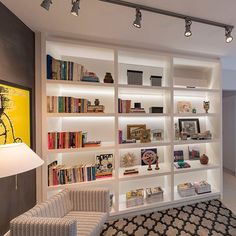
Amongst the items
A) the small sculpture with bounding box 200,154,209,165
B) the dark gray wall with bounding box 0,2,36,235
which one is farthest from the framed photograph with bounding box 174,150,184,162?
the dark gray wall with bounding box 0,2,36,235

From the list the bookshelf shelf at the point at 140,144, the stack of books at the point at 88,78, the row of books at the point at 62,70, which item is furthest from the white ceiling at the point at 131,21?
the bookshelf shelf at the point at 140,144

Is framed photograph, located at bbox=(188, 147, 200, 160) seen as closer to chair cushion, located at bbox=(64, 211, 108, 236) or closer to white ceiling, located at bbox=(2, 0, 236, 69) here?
white ceiling, located at bbox=(2, 0, 236, 69)

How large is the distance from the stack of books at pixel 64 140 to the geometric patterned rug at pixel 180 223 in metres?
1.14

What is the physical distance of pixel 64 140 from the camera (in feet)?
6.76

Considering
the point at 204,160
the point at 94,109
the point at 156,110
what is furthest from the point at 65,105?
the point at 204,160

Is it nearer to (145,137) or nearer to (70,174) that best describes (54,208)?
(70,174)

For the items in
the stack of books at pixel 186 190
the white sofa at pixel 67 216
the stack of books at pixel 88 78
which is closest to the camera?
the white sofa at pixel 67 216

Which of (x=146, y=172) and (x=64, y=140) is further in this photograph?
(x=146, y=172)

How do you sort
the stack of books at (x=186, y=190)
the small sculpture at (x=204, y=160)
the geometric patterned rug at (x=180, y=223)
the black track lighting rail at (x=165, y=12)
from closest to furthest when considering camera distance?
the black track lighting rail at (x=165, y=12) → the geometric patterned rug at (x=180, y=223) → the stack of books at (x=186, y=190) → the small sculpture at (x=204, y=160)

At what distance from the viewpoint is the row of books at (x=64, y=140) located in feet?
6.63

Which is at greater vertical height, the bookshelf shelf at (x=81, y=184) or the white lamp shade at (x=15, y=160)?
the white lamp shade at (x=15, y=160)

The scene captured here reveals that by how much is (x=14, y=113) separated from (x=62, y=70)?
801 mm

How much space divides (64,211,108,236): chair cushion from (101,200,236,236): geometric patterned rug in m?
0.46

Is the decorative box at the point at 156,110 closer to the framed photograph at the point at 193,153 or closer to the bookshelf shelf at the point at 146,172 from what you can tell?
the bookshelf shelf at the point at 146,172
